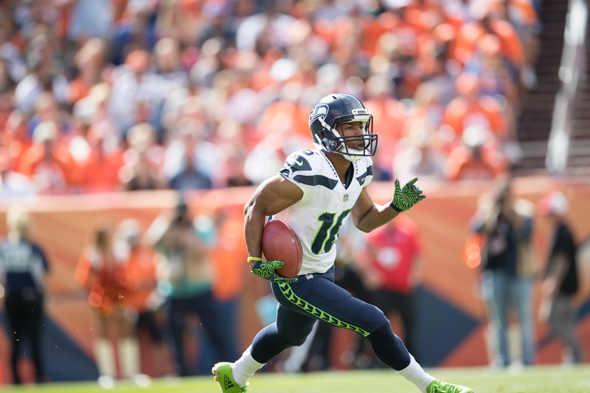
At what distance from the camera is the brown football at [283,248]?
4.64 metres

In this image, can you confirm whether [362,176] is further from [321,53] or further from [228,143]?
[321,53]

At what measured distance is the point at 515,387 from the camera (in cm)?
615

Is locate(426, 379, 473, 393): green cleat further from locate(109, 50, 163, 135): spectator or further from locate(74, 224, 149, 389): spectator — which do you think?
locate(109, 50, 163, 135): spectator

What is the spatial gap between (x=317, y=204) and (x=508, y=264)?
503 cm

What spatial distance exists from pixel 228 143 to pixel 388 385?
16.1ft

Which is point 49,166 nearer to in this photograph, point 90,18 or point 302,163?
point 90,18

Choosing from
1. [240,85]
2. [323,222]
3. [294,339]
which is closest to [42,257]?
[240,85]

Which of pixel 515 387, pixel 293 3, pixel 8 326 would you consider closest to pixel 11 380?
pixel 8 326

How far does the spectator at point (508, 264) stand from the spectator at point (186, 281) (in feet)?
10.0

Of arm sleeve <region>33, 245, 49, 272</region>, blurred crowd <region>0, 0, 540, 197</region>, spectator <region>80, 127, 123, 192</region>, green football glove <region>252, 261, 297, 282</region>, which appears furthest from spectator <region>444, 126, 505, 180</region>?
green football glove <region>252, 261, 297, 282</region>

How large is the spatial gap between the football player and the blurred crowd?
210 inches

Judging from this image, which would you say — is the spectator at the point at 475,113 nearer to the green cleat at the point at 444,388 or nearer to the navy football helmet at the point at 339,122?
the navy football helmet at the point at 339,122

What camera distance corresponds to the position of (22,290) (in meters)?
9.46

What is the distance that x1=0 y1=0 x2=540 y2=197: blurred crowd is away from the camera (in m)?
10.7
